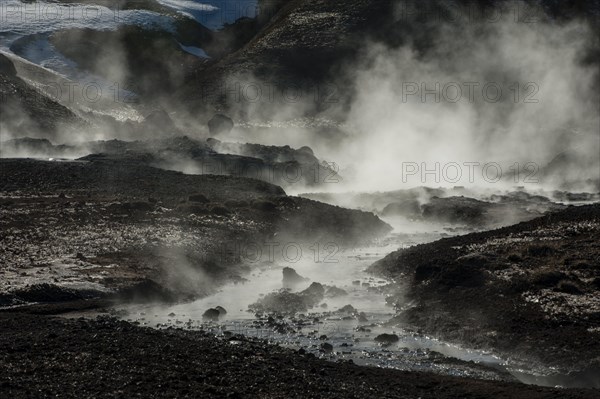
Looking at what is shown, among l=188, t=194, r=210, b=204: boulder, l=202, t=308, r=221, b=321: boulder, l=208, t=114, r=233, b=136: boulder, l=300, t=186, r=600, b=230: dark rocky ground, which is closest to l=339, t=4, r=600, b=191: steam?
l=208, t=114, r=233, b=136: boulder

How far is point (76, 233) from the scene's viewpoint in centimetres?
4309

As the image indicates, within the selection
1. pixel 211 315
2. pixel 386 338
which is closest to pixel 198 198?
pixel 211 315

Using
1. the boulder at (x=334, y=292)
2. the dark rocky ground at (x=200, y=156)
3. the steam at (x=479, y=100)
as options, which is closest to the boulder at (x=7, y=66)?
the dark rocky ground at (x=200, y=156)

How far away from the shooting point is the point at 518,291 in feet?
105

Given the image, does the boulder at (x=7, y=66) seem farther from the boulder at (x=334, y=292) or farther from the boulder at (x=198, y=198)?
the boulder at (x=334, y=292)

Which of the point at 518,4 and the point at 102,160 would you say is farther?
the point at 518,4

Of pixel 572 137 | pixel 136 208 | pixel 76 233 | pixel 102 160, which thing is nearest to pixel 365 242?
pixel 136 208

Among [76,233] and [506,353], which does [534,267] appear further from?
[76,233]

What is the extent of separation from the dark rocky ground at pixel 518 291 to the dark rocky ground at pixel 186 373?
444 centimetres

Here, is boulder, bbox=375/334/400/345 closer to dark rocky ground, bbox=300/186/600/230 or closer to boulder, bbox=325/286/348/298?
boulder, bbox=325/286/348/298

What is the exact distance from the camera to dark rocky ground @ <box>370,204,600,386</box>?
91.0 ft

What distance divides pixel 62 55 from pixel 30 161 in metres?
57.4

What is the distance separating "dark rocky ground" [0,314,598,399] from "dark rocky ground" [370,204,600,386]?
4.44m

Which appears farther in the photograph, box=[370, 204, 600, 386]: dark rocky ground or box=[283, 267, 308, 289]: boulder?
box=[283, 267, 308, 289]: boulder
